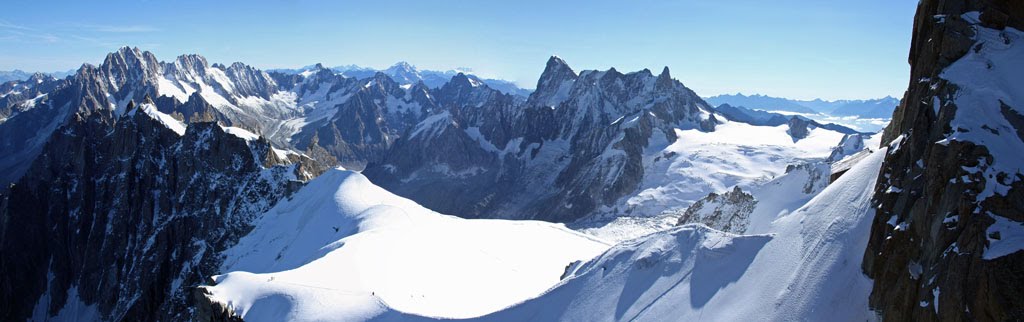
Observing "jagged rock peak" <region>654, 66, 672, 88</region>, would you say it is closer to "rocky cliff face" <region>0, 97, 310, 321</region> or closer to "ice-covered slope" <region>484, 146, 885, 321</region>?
"rocky cliff face" <region>0, 97, 310, 321</region>

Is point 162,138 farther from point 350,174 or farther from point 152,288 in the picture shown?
point 350,174

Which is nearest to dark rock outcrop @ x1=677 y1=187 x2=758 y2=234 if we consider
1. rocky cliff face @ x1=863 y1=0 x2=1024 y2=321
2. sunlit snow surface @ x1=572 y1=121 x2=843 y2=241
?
rocky cliff face @ x1=863 y1=0 x2=1024 y2=321

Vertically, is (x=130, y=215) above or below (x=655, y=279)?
below

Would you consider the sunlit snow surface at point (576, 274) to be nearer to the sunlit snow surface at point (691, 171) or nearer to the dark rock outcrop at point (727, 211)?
the dark rock outcrop at point (727, 211)

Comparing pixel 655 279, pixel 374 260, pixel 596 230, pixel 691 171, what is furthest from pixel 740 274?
pixel 691 171

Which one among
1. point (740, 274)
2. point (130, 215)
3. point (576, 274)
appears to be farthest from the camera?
point (130, 215)

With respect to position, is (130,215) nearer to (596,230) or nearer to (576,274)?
(596,230)

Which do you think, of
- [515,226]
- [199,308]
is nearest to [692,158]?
[515,226]

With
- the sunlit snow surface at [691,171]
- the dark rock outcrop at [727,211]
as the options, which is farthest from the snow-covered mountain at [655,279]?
the sunlit snow surface at [691,171]
